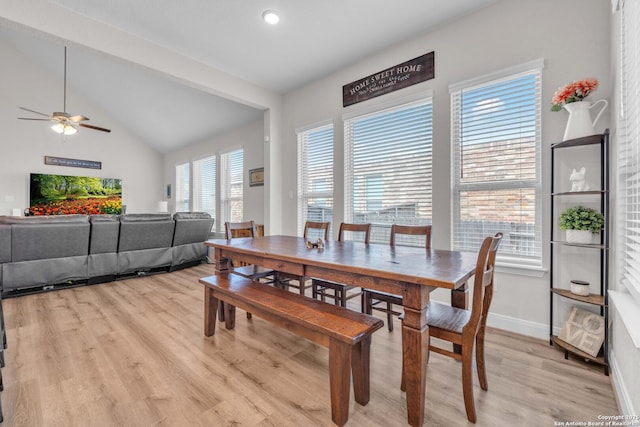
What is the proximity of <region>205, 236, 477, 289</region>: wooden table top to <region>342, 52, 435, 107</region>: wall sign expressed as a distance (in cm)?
203

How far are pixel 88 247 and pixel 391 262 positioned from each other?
4.17 metres

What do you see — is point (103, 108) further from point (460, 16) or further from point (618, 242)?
point (618, 242)

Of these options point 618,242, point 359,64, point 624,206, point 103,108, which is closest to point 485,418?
point 618,242

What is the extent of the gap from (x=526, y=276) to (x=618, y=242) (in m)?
0.79

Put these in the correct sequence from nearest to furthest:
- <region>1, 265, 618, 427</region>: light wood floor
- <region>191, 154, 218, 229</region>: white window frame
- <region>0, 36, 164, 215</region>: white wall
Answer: <region>1, 265, 618, 427</region>: light wood floor
<region>0, 36, 164, 215</region>: white wall
<region>191, 154, 218, 229</region>: white window frame

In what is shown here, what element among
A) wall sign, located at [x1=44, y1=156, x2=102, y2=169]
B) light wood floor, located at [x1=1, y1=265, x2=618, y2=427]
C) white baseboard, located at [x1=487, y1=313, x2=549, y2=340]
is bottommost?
light wood floor, located at [x1=1, y1=265, x2=618, y2=427]

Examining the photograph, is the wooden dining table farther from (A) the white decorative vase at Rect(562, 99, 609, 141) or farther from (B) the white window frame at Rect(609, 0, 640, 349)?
(A) the white decorative vase at Rect(562, 99, 609, 141)

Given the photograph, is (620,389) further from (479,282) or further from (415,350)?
(415,350)

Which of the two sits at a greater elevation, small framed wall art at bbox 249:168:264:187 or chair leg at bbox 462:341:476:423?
small framed wall art at bbox 249:168:264:187

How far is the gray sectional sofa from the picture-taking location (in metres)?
3.28

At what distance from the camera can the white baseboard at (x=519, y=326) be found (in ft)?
7.52

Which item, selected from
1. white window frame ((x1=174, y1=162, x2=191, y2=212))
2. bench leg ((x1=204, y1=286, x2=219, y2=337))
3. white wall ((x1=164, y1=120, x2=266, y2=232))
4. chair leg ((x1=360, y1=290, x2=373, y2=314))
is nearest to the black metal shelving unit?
chair leg ((x1=360, y1=290, x2=373, y2=314))

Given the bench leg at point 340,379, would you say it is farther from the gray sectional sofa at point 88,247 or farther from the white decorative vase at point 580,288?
the gray sectional sofa at point 88,247

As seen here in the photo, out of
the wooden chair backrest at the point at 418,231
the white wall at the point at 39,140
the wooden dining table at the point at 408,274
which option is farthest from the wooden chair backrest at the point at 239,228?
the white wall at the point at 39,140
